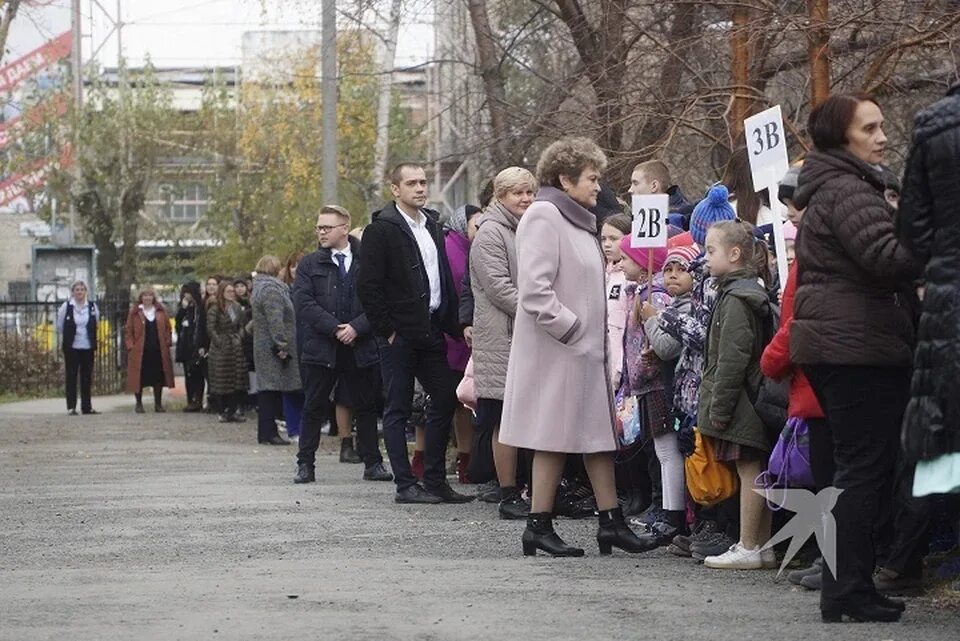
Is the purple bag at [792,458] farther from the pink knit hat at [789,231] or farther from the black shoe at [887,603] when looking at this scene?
the pink knit hat at [789,231]

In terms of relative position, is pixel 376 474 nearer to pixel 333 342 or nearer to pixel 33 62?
pixel 333 342

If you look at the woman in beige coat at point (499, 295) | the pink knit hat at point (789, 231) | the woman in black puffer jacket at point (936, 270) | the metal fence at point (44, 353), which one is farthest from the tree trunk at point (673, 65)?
the metal fence at point (44, 353)

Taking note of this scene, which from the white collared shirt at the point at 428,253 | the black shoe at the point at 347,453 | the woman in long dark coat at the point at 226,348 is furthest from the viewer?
the woman in long dark coat at the point at 226,348

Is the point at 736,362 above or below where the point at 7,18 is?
below

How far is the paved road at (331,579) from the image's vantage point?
7.62 meters

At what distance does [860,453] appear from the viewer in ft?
25.3

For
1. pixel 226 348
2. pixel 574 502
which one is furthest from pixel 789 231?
pixel 226 348

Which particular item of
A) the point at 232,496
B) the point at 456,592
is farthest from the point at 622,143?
the point at 456,592

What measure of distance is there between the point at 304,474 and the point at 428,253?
2.26m

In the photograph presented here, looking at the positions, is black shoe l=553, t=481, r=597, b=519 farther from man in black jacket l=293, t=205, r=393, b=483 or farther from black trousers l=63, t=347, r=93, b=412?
black trousers l=63, t=347, r=93, b=412

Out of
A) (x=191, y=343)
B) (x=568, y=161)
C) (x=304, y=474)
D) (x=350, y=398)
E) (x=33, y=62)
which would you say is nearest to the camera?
(x=568, y=161)

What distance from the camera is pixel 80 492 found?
14.6 metres

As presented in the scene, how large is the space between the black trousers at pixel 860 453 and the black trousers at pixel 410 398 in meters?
5.63

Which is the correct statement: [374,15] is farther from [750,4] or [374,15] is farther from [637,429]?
[637,429]
